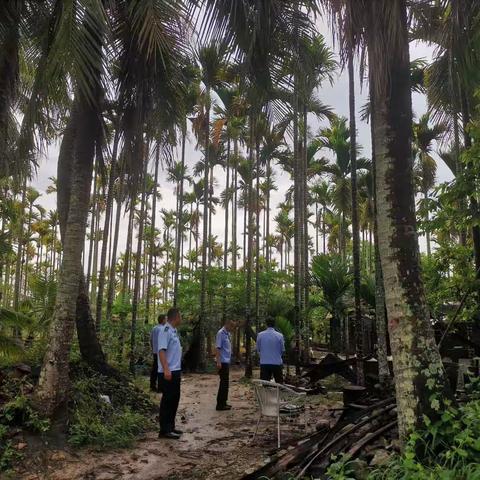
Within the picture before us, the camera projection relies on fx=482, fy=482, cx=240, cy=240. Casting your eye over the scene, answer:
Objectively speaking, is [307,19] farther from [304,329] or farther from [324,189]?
[324,189]

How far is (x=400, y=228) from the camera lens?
4.77 metres

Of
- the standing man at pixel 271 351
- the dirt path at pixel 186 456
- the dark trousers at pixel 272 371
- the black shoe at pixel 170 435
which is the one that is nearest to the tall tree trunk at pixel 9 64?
the dirt path at pixel 186 456

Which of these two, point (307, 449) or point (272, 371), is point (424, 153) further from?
point (307, 449)

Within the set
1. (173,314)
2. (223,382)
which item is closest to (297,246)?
(223,382)

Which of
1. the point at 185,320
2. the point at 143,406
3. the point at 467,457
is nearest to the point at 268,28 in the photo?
the point at 467,457

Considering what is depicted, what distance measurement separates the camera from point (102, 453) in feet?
22.2

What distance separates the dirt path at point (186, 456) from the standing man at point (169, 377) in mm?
248

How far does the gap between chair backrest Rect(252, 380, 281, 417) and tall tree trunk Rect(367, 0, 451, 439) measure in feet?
9.18

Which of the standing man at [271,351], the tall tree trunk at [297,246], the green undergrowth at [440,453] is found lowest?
the green undergrowth at [440,453]

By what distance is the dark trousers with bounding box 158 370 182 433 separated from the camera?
7.60 metres

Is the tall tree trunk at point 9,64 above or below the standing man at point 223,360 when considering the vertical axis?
above

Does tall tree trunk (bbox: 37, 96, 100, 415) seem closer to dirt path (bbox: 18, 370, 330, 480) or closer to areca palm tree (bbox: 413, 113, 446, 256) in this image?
dirt path (bbox: 18, 370, 330, 480)

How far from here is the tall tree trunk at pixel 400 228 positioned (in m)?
4.46

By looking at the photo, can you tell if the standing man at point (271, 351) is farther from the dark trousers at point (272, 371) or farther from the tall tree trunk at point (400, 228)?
the tall tree trunk at point (400, 228)
